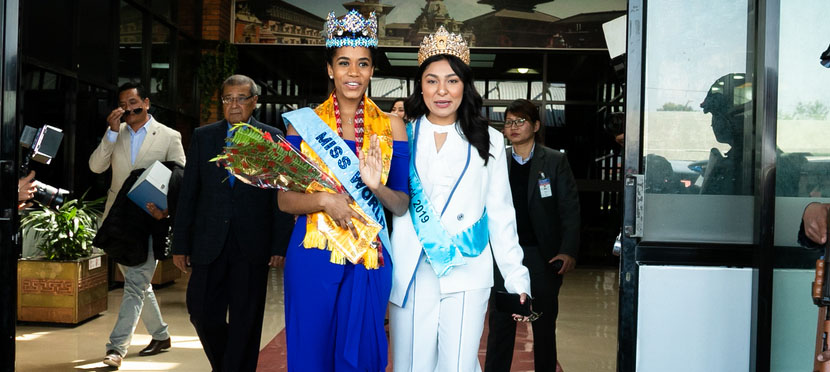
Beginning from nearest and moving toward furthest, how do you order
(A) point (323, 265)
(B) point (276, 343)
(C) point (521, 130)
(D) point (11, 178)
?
1. (A) point (323, 265)
2. (D) point (11, 178)
3. (C) point (521, 130)
4. (B) point (276, 343)

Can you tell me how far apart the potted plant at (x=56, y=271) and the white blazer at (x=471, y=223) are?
11.9ft

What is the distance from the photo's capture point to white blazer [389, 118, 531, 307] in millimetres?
2344

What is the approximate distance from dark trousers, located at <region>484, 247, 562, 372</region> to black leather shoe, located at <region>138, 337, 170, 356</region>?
202 centimetres

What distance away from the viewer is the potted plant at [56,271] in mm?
5242

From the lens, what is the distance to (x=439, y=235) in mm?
2314

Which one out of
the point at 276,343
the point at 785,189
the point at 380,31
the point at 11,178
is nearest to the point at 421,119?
the point at 785,189

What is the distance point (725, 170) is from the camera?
2578 mm

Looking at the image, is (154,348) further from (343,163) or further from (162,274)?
(162,274)

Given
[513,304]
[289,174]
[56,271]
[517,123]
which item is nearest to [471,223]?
[513,304]

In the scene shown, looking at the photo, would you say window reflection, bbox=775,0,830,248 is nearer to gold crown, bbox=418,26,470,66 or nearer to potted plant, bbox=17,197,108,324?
gold crown, bbox=418,26,470,66

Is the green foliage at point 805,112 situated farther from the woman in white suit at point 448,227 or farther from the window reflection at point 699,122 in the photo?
the woman in white suit at point 448,227

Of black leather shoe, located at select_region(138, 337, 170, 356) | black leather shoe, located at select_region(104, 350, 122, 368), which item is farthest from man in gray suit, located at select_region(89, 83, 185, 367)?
black leather shoe, located at select_region(104, 350, 122, 368)

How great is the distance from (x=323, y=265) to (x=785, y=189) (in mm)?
1480

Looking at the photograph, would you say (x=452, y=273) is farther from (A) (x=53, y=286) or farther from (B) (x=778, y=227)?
(A) (x=53, y=286)
